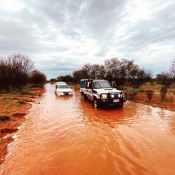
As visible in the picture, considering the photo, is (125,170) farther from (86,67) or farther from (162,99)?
(86,67)

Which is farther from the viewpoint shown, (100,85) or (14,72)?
(14,72)

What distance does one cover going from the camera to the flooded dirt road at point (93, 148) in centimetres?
495

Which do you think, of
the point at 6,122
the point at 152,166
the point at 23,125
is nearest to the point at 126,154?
the point at 152,166

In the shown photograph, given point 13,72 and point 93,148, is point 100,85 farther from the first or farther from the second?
point 13,72

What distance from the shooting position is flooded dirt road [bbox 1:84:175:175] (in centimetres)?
495

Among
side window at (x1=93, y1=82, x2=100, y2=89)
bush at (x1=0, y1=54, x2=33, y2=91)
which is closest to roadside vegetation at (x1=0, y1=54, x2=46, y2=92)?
bush at (x1=0, y1=54, x2=33, y2=91)

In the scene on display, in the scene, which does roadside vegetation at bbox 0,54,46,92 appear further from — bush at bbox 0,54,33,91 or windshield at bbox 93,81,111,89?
windshield at bbox 93,81,111,89

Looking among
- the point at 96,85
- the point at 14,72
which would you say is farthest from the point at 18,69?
the point at 96,85

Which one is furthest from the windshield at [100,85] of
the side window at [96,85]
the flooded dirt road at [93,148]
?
the flooded dirt road at [93,148]

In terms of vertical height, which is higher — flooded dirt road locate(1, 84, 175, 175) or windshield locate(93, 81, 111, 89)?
windshield locate(93, 81, 111, 89)

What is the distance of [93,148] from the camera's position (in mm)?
6383

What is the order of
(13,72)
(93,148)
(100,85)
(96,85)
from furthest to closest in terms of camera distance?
(13,72), (96,85), (100,85), (93,148)

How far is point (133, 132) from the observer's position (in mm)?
8055

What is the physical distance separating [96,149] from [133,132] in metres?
2.38
